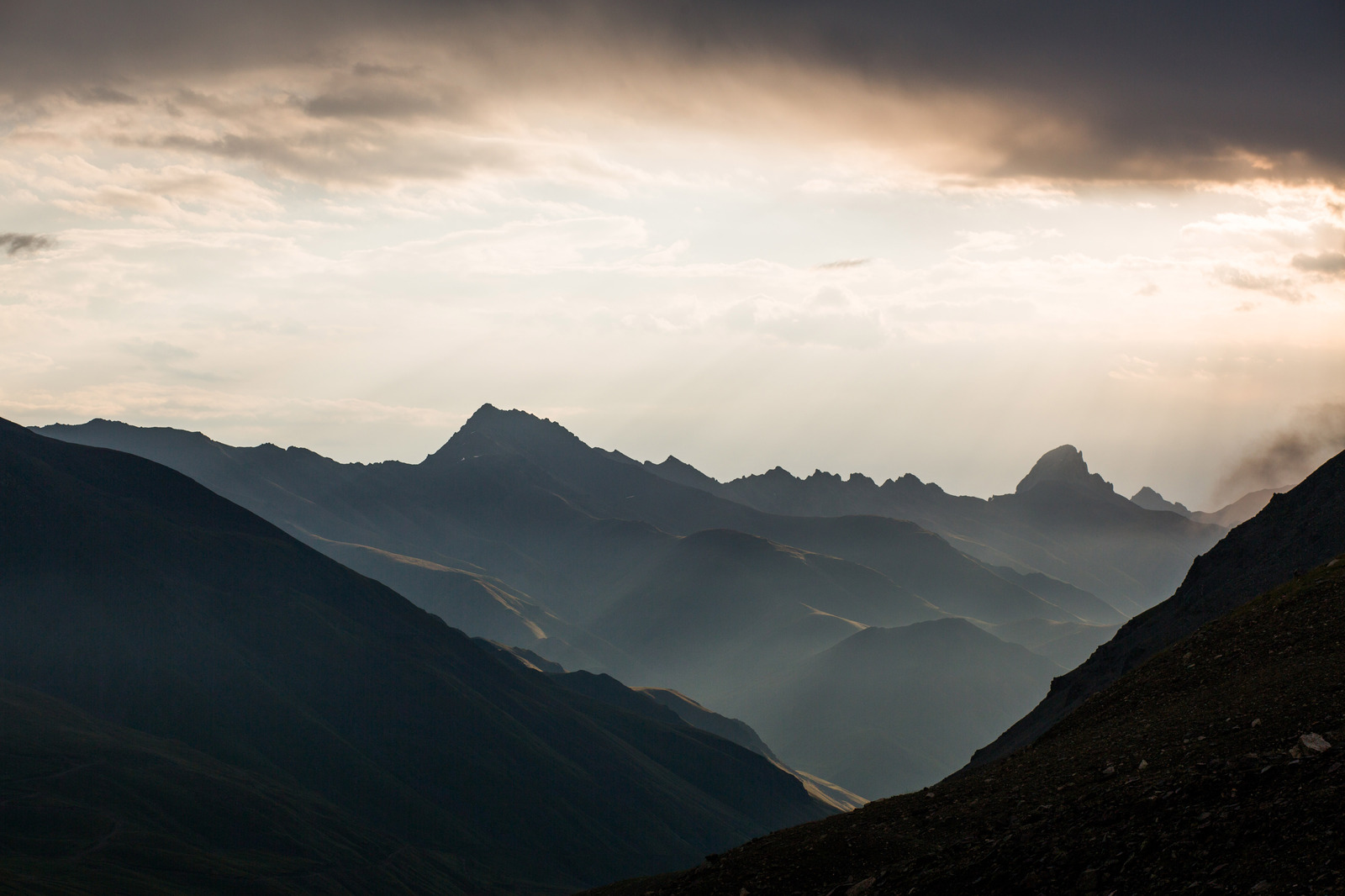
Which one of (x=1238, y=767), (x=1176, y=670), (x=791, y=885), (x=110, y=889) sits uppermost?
(x=1176, y=670)

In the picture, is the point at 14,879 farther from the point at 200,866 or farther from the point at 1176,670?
the point at 1176,670

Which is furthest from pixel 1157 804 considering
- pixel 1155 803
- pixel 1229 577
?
pixel 1229 577

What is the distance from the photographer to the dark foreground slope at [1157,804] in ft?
94.1

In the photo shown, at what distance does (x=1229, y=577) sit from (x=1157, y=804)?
97.4m

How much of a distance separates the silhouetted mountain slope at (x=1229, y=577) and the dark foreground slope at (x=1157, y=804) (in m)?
53.1

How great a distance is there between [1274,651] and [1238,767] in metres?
20.2

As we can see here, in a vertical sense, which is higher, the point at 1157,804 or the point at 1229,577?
the point at 1229,577

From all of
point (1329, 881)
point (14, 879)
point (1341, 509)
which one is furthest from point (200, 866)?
point (1329, 881)

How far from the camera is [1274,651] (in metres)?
49.8

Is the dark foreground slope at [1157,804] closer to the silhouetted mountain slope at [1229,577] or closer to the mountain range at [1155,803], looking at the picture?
the mountain range at [1155,803]

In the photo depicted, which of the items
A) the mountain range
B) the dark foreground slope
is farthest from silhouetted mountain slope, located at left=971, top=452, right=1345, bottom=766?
the dark foreground slope

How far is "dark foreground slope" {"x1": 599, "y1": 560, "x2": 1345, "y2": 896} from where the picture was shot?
2869 centimetres

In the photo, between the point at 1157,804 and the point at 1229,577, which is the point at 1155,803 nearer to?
the point at 1157,804

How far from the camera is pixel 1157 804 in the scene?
33.3m
